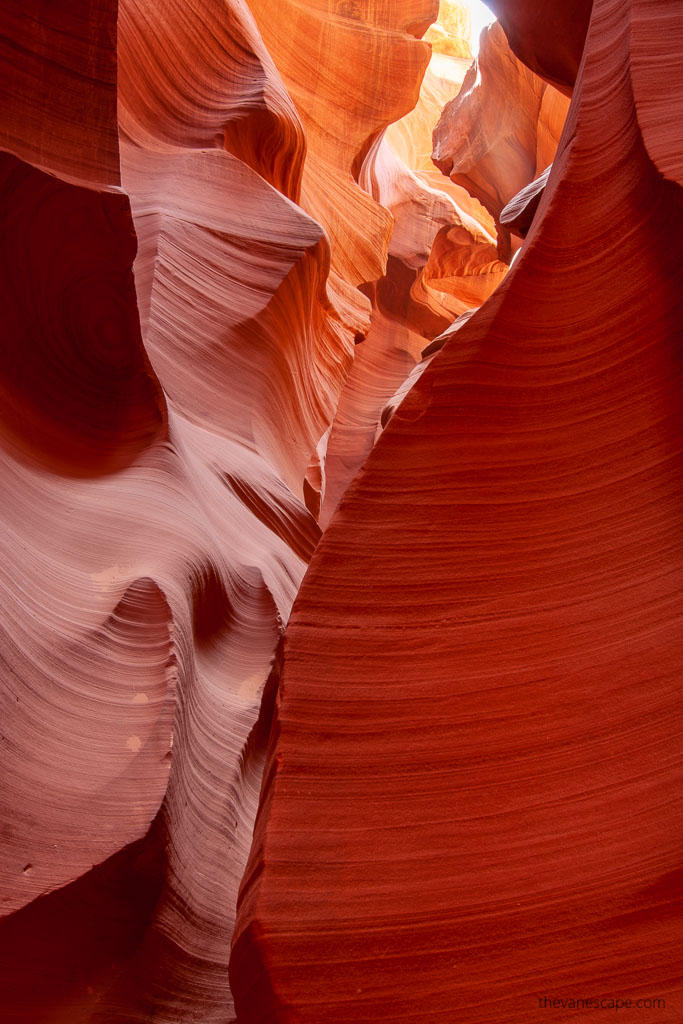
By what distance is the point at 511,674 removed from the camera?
1936 mm

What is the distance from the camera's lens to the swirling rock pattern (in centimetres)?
161

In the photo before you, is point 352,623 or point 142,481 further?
point 142,481

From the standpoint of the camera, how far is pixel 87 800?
2525 mm

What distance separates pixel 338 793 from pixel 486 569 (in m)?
0.63

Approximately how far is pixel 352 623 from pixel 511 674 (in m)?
0.38

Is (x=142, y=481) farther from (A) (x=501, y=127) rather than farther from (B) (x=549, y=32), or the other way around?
(A) (x=501, y=127)

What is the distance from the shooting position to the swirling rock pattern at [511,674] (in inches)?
63.5

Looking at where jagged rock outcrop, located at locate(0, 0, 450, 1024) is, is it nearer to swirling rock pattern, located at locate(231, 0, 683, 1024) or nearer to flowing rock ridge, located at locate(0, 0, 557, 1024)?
flowing rock ridge, located at locate(0, 0, 557, 1024)

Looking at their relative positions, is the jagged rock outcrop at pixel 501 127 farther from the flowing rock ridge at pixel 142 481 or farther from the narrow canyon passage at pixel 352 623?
the narrow canyon passage at pixel 352 623

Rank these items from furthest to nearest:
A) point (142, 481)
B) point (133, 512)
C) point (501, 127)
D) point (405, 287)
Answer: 1. point (405, 287)
2. point (501, 127)
3. point (142, 481)
4. point (133, 512)

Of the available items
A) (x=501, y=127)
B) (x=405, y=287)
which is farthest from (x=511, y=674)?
(x=501, y=127)

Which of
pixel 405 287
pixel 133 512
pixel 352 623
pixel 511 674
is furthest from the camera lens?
pixel 405 287

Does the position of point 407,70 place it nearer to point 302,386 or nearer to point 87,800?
point 302,386

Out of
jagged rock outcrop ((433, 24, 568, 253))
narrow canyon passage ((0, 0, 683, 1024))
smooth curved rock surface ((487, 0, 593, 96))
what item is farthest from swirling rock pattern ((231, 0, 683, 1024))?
jagged rock outcrop ((433, 24, 568, 253))
